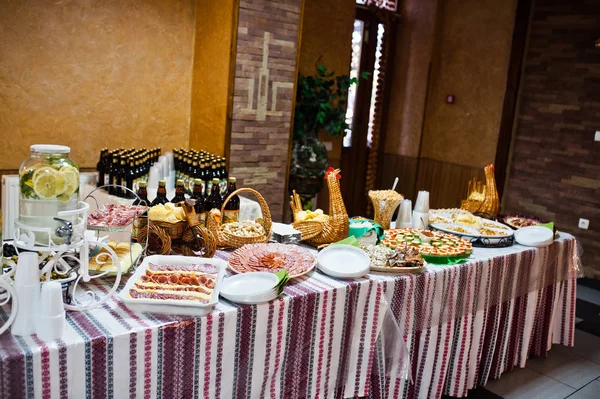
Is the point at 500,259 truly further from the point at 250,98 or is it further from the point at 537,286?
the point at 250,98

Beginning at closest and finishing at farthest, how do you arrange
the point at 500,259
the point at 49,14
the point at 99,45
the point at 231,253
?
1. the point at 231,253
2. the point at 500,259
3. the point at 49,14
4. the point at 99,45

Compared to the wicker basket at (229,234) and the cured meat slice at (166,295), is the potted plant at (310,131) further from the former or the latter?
the cured meat slice at (166,295)

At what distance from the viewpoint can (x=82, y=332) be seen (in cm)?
139

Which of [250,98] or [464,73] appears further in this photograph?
[464,73]

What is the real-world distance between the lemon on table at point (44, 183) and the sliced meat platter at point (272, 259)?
67 cm

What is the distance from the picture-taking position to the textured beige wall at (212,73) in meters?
4.02

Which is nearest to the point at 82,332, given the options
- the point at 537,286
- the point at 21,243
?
the point at 21,243

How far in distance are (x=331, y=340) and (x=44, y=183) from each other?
1043 millimetres

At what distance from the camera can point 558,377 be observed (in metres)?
2.93

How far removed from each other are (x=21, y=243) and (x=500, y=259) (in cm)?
195

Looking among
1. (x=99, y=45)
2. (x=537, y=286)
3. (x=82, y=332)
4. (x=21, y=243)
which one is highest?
(x=99, y=45)

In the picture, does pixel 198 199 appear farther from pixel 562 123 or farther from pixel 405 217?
pixel 562 123

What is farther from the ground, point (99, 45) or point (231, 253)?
point (99, 45)

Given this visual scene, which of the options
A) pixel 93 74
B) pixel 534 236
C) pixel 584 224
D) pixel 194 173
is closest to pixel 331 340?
pixel 534 236
